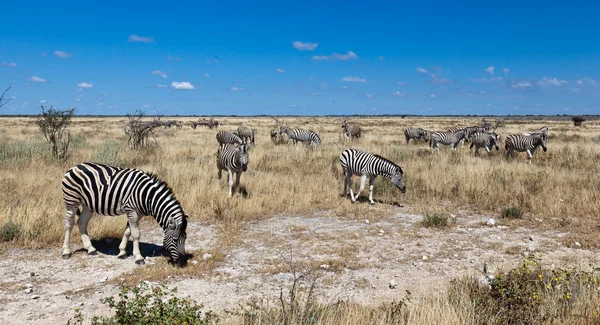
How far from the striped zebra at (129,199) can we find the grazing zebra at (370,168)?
6.26m

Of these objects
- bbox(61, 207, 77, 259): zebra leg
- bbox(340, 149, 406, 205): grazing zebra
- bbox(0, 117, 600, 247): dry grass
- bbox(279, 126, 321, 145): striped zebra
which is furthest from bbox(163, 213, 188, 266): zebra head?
bbox(279, 126, 321, 145): striped zebra

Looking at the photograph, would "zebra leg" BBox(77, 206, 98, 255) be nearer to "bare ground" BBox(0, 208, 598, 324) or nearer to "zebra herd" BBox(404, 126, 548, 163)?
"bare ground" BBox(0, 208, 598, 324)

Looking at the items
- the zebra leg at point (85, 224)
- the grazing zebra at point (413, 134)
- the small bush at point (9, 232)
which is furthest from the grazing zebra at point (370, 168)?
the grazing zebra at point (413, 134)

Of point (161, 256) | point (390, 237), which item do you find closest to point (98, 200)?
point (161, 256)

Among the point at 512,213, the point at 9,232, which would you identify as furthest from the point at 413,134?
the point at 9,232

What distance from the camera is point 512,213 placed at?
998 cm

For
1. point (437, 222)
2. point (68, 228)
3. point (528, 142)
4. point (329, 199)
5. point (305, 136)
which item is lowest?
point (437, 222)

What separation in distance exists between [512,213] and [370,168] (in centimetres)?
397

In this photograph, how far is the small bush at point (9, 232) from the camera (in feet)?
24.8

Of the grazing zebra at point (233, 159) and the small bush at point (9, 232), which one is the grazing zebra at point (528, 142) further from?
the small bush at point (9, 232)

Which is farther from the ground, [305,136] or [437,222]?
[305,136]

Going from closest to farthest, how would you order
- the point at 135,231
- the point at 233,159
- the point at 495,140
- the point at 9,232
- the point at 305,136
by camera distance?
1. the point at 135,231
2. the point at 9,232
3. the point at 233,159
4. the point at 495,140
5. the point at 305,136

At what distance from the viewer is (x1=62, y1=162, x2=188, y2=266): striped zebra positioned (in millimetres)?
6590

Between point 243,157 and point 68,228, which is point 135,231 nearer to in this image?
point 68,228
